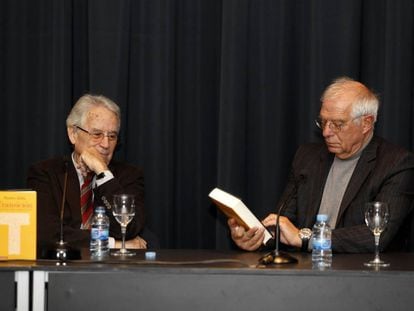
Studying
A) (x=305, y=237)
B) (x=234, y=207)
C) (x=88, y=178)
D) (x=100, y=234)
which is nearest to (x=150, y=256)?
(x=100, y=234)

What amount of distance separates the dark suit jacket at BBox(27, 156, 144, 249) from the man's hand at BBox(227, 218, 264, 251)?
2.10 feet

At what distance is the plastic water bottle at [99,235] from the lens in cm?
353

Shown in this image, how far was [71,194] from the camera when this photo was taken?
4.46m

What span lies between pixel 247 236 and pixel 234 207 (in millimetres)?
348

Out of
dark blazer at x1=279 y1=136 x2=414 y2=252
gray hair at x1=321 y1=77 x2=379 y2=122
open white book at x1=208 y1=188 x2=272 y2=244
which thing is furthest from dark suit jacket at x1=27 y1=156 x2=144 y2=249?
gray hair at x1=321 y1=77 x2=379 y2=122

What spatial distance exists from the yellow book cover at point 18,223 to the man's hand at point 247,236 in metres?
1.07

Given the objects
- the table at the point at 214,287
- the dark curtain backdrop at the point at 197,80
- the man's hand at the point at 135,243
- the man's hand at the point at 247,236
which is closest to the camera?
the table at the point at 214,287

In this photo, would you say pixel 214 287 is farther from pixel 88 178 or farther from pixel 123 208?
pixel 88 178

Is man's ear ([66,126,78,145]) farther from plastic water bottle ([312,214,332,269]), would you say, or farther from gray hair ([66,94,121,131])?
plastic water bottle ([312,214,332,269])

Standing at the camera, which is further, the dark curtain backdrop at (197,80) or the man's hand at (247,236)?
the dark curtain backdrop at (197,80)

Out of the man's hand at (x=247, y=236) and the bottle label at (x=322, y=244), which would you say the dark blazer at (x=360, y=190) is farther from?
the bottle label at (x=322, y=244)

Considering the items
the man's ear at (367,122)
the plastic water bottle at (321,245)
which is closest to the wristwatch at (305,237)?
the plastic water bottle at (321,245)

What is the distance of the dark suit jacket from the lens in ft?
13.5

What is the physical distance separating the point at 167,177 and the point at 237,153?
0.49 meters
